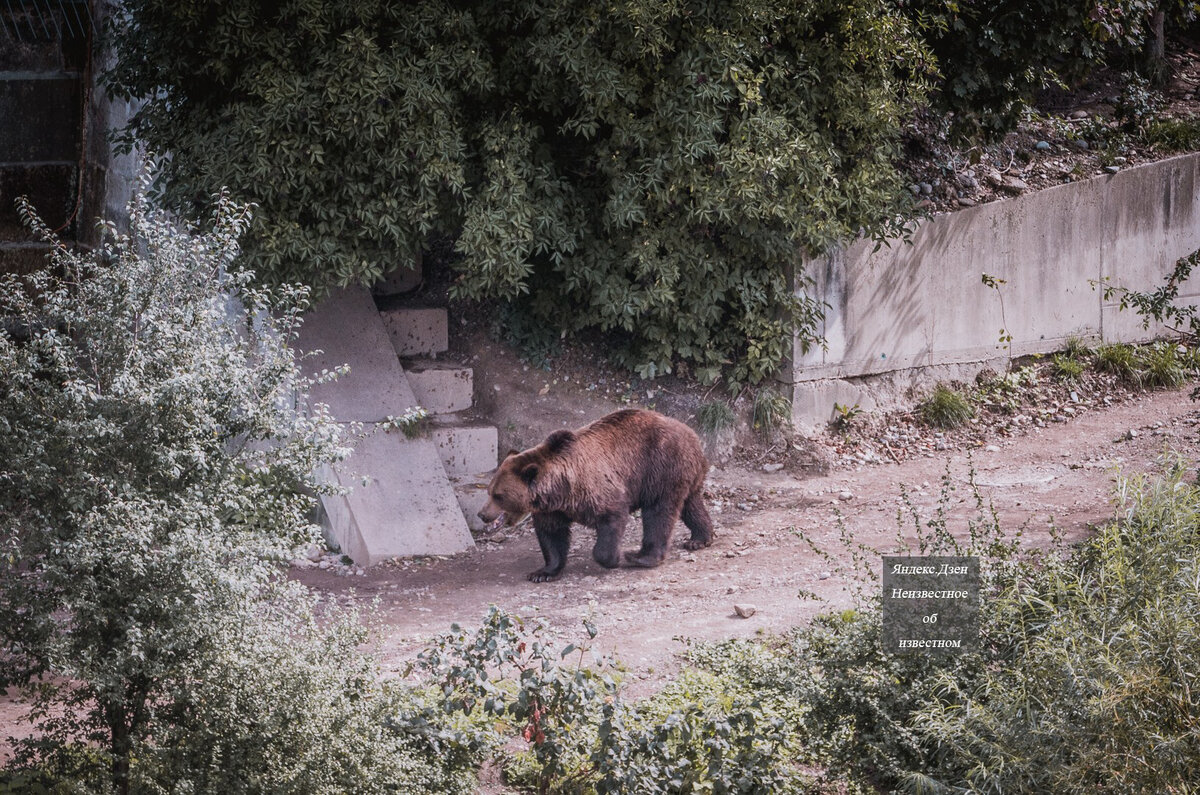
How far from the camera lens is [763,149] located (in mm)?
9258

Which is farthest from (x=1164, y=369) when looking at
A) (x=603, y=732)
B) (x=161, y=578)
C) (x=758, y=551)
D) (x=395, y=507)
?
(x=161, y=578)

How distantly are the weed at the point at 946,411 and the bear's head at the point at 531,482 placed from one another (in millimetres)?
4711

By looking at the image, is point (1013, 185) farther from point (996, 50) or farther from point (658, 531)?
point (658, 531)

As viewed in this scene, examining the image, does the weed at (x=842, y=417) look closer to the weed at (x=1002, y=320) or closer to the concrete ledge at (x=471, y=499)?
the weed at (x=1002, y=320)

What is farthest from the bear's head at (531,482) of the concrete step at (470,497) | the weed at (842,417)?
the weed at (842,417)

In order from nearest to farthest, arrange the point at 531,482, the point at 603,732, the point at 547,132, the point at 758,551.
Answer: the point at 603,732 → the point at 531,482 → the point at 758,551 → the point at 547,132

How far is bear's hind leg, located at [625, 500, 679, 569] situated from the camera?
27.6 feet

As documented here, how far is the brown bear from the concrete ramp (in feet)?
3.71

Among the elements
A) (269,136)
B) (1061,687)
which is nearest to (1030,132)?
(269,136)

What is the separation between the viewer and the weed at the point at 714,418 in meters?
10.5

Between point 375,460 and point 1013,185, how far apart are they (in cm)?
754

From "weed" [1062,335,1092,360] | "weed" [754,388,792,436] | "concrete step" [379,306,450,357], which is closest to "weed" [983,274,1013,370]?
"weed" [1062,335,1092,360]

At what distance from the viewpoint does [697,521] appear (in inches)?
346

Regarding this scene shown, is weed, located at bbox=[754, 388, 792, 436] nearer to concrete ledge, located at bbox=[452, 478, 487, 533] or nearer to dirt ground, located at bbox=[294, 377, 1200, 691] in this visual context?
dirt ground, located at bbox=[294, 377, 1200, 691]
